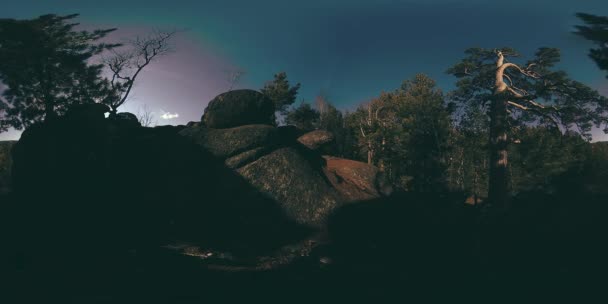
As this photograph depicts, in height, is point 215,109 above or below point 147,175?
above

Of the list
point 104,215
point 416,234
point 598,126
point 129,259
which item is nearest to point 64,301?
point 129,259

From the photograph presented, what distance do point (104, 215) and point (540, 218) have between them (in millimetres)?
17874

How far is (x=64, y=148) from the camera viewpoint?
14211mm

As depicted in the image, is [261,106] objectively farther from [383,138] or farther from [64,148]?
[383,138]

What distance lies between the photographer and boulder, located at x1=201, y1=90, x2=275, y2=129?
1866 cm

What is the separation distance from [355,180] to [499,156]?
34.1 ft

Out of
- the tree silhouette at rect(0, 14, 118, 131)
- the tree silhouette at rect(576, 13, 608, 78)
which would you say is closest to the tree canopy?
the tree silhouette at rect(0, 14, 118, 131)

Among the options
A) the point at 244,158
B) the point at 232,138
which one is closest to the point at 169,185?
the point at 244,158

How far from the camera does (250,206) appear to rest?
49.0 feet

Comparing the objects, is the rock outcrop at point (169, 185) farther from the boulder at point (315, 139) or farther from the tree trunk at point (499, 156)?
the tree trunk at point (499, 156)

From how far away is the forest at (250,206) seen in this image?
776 cm

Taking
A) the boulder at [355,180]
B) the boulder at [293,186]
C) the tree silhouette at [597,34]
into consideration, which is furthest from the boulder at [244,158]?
the tree silhouette at [597,34]

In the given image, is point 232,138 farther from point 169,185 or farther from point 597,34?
point 597,34

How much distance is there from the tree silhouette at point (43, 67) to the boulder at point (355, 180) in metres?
24.1
